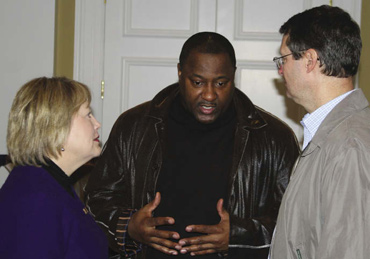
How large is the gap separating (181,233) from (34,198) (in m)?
0.97

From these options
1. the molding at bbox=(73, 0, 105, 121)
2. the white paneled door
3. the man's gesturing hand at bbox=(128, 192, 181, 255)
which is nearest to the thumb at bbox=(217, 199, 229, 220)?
the man's gesturing hand at bbox=(128, 192, 181, 255)

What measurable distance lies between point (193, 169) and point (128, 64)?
4.75 feet

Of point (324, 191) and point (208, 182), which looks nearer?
point (324, 191)

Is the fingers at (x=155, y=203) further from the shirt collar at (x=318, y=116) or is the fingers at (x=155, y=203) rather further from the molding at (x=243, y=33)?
the molding at (x=243, y=33)

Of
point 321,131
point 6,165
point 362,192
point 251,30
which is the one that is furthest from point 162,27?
point 362,192

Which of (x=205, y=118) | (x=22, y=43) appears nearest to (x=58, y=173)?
(x=205, y=118)

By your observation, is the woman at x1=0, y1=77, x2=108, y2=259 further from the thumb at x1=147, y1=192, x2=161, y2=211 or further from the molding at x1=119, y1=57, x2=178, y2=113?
the molding at x1=119, y1=57, x2=178, y2=113

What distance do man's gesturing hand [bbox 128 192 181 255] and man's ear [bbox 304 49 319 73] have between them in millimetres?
894

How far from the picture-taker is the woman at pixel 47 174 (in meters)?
1.68

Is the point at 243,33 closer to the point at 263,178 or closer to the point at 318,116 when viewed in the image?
the point at 263,178

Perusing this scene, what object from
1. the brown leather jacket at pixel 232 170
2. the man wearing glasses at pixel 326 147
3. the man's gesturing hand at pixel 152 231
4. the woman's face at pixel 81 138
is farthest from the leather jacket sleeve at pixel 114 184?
the man wearing glasses at pixel 326 147

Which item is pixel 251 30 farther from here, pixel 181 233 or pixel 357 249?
pixel 357 249

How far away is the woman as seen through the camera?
168cm

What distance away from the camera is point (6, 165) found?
3480 mm
